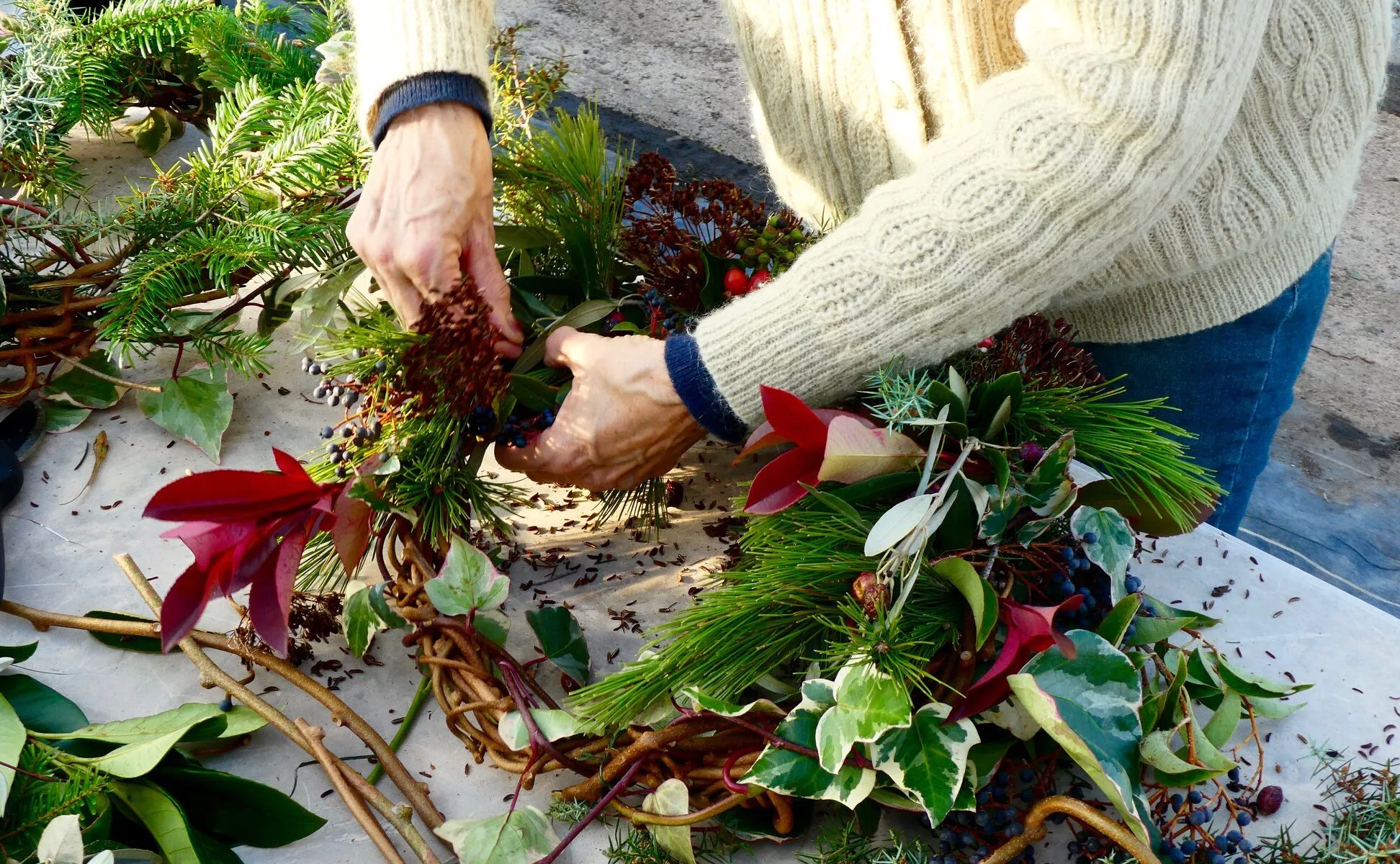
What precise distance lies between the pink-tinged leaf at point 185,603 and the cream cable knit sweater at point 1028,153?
344 mm

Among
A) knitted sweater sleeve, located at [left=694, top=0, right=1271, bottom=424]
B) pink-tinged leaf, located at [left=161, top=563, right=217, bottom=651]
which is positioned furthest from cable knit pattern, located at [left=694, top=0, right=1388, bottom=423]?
pink-tinged leaf, located at [left=161, top=563, right=217, bottom=651]

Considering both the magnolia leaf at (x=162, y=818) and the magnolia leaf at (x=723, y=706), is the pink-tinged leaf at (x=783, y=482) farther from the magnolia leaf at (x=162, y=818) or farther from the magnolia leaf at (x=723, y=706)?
the magnolia leaf at (x=162, y=818)

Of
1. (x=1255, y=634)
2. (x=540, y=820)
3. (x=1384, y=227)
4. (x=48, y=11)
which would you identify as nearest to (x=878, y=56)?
(x=1255, y=634)

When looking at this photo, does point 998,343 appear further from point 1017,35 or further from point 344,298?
point 344,298

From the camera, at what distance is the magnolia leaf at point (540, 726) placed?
640mm

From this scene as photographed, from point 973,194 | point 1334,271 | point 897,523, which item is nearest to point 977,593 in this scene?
point 897,523

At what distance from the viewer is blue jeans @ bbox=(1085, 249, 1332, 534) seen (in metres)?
0.97

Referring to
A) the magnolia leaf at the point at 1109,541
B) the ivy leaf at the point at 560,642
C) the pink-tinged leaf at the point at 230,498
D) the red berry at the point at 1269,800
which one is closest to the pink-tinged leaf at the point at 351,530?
the pink-tinged leaf at the point at 230,498

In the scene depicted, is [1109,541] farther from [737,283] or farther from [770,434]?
[737,283]

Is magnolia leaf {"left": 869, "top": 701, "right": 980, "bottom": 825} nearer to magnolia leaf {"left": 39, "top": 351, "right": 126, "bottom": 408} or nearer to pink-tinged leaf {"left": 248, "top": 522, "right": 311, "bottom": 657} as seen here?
pink-tinged leaf {"left": 248, "top": 522, "right": 311, "bottom": 657}

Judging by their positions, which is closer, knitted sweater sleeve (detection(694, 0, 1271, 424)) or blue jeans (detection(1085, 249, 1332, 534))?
knitted sweater sleeve (detection(694, 0, 1271, 424))

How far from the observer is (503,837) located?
606 mm

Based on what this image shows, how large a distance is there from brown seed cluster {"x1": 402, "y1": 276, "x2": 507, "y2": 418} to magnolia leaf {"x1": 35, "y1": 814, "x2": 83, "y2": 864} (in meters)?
0.31

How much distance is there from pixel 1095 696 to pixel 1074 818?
63mm
